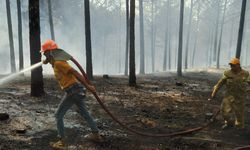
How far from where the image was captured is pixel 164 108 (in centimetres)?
1251

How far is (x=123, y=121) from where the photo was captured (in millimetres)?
10219

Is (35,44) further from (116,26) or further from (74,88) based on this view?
(116,26)

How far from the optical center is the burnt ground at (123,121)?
7.88 metres

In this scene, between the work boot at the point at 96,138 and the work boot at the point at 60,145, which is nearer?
the work boot at the point at 60,145

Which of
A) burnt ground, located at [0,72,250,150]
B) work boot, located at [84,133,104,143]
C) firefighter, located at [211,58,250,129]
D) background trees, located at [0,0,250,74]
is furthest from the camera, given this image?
background trees, located at [0,0,250,74]

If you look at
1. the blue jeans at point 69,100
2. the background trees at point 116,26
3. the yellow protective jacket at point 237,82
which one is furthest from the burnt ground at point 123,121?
the background trees at point 116,26

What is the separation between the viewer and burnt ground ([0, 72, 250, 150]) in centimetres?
788

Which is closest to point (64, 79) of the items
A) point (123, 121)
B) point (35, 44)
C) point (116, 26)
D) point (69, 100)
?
point (69, 100)

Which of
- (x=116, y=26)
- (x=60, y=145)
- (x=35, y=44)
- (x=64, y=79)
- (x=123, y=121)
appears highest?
(x=116, y=26)

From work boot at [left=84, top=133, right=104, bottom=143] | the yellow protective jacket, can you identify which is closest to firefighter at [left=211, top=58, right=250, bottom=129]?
the yellow protective jacket

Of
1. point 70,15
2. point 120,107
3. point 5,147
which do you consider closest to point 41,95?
point 120,107

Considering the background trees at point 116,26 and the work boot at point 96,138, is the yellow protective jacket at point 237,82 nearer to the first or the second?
the work boot at point 96,138

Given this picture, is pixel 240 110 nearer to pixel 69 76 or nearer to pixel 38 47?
pixel 69 76

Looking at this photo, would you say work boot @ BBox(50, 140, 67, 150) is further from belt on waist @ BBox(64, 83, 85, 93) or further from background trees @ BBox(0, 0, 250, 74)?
background trees @ BBox(0, 0, 250, 74)
